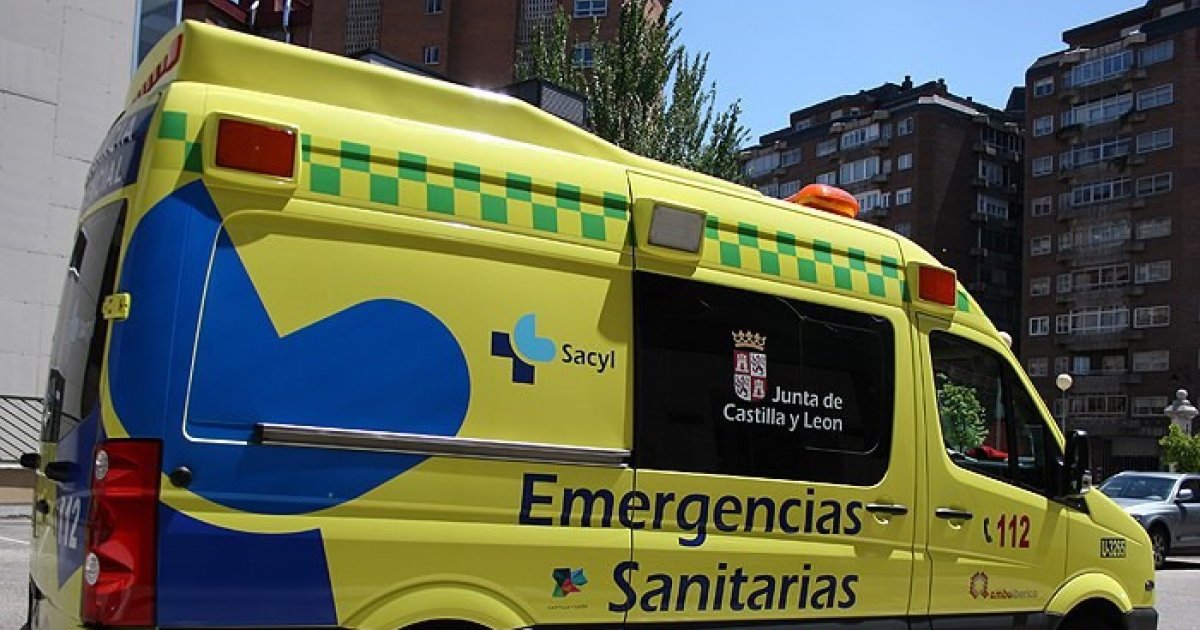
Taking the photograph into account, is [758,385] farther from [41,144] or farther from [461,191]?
[41,144]

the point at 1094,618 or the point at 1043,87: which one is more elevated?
the point at 1043,87

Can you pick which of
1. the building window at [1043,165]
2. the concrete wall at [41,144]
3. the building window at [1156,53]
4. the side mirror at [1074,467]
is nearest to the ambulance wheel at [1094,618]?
the side mirror at [1074,467]

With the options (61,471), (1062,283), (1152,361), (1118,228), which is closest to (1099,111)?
(1118,228)

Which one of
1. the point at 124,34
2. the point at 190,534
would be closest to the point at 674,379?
the point at 190,534

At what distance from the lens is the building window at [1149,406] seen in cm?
6781

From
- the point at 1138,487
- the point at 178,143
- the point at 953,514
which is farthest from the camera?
the point at 1138,487

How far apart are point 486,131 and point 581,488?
55.9 inches

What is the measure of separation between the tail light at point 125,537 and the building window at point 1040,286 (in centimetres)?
7949

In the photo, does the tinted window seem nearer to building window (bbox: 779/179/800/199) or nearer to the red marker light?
the red marker light

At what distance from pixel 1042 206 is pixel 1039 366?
36.1 ft

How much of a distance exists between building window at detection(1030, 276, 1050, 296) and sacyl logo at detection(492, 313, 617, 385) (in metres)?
78.1

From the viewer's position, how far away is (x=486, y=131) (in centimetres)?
444

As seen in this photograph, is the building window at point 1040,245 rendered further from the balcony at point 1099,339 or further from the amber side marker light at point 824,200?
the amber side marker light at point 824,200

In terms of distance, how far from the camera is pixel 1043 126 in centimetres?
7794
